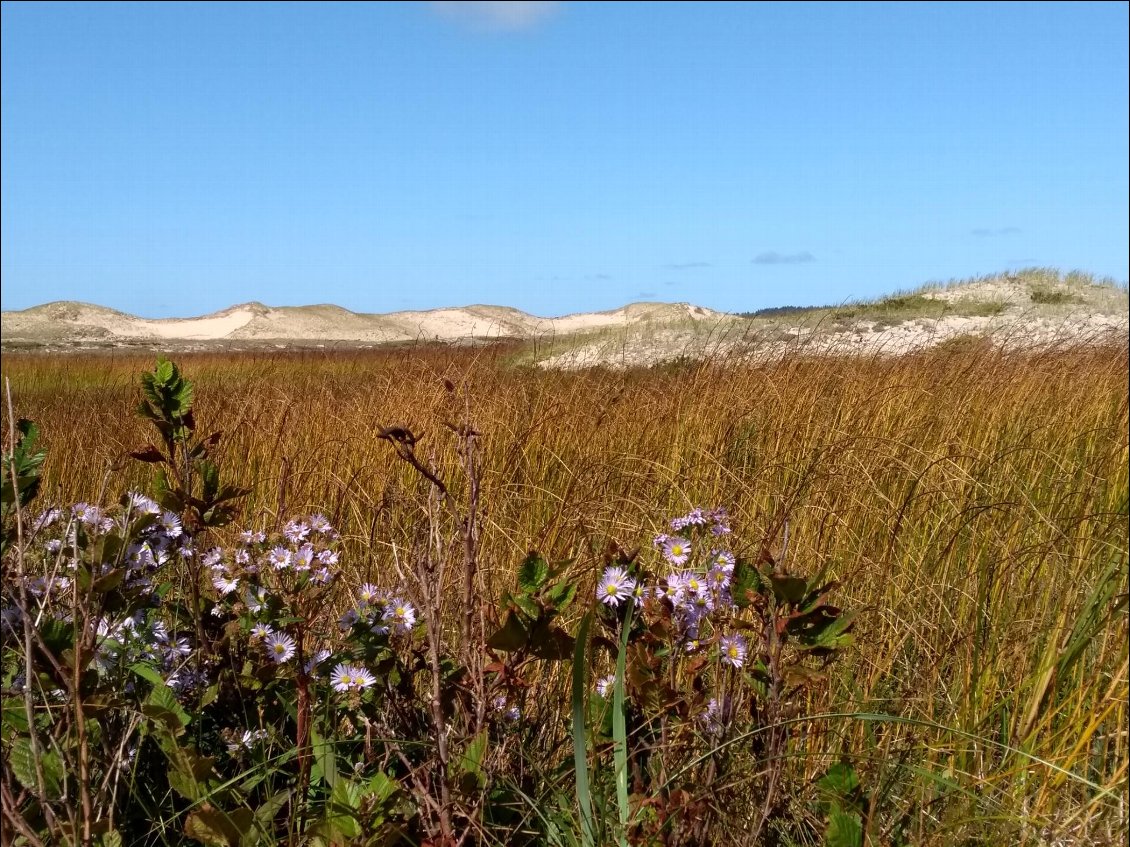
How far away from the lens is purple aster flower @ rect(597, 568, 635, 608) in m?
1.25

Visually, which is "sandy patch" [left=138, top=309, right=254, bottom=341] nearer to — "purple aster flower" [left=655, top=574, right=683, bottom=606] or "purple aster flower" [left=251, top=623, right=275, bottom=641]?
"purple aster flower" [left=251, top=623, right=275, bottom=641]

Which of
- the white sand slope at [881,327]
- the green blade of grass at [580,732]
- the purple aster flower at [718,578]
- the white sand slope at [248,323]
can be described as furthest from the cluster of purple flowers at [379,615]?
the white sand slope at [248,323]

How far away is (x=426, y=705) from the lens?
156cm

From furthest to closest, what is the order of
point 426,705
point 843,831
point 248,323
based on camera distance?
point 248,323, point 426,705, point 843,831

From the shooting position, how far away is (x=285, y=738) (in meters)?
1.54

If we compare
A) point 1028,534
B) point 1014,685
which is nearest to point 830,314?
point 1028,534

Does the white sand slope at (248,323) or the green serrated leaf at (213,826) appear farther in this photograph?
the white sand slope at (248,323)

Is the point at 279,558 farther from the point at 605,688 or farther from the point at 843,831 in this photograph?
the point at 843,831

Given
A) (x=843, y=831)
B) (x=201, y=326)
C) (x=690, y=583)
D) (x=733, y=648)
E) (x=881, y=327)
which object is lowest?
(x=843, y=831)

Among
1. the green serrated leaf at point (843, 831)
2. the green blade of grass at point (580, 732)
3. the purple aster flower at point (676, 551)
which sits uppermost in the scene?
the purple aster flower at point (676, 551)

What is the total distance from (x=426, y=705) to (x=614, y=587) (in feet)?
1.68

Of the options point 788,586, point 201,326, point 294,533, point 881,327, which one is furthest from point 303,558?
point 201,326

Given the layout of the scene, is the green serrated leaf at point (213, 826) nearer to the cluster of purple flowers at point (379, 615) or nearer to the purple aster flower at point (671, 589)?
the cluster of purple flowers at point (379, 615)

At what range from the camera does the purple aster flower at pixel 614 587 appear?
4.09 feet
